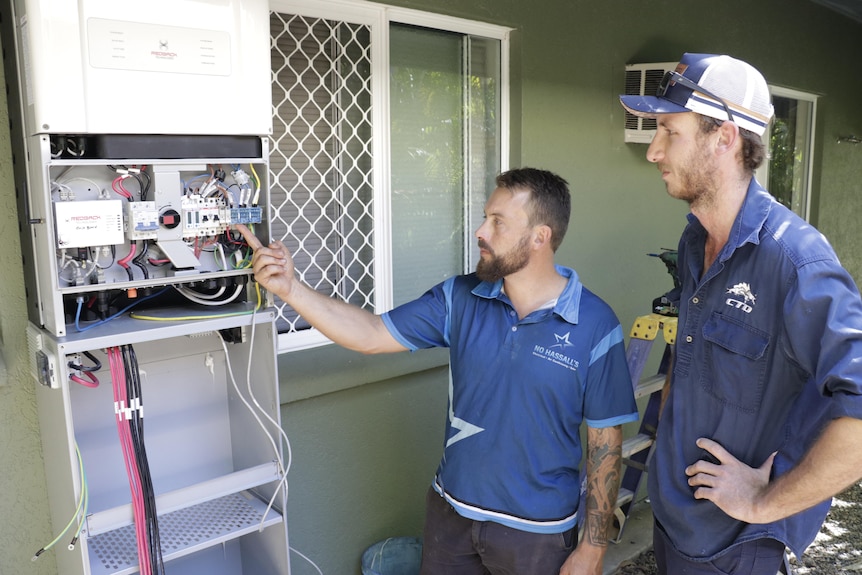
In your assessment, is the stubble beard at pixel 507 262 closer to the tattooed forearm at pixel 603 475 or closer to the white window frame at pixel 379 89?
the tattooed forearm at pixel 603 475

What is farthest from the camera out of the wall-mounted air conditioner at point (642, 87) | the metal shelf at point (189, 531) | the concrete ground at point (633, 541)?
the wall-mounted air conditioner at point (642, 87)

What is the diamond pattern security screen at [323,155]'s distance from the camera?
253 cm

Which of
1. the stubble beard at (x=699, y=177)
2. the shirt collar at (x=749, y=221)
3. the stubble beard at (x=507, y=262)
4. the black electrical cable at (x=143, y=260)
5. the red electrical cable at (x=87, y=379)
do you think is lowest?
the red electrical cable at (x=87, y=379)

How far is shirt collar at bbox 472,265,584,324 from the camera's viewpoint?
6.45 feet

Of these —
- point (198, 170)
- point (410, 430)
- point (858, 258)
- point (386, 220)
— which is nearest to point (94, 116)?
point (198, 170)

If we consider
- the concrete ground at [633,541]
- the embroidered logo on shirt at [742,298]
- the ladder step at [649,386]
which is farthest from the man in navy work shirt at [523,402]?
the concrete ground at [633,541]

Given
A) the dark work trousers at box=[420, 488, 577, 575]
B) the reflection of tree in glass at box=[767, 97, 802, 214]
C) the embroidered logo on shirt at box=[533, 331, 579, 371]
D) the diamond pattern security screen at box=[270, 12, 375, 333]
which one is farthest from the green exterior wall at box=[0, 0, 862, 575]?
the embroidered logo on shirt at box=[533, 331, 579, 371]

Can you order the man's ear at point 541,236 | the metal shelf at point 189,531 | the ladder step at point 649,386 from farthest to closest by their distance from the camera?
1. the ladder step at point 649,386
2. the man's ear at point 541,236
3. the metal shelf at point 189,531

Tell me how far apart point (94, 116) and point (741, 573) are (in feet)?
5.83

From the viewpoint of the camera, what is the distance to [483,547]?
1960 mm

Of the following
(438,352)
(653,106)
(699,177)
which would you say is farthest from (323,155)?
(699,177)

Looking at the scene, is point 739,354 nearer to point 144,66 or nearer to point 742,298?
point 742,298

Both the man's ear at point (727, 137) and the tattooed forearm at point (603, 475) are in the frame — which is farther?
the tattooed forearm at point (603, 475)

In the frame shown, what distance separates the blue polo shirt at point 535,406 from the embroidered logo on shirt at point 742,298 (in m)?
0.41
